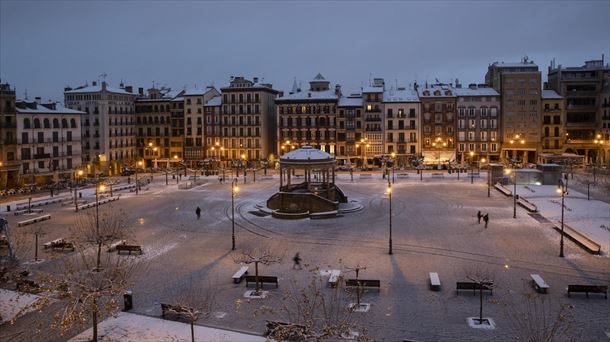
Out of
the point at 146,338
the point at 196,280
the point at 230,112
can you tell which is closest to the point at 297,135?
the point at 230,112

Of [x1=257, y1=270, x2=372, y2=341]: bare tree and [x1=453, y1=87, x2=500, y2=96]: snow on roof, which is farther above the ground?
[x1=453, y1=87, x2=500, y2=96]: snow on roof

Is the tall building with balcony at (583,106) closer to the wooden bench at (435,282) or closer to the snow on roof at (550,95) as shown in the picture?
the snow on roof at (550,95)

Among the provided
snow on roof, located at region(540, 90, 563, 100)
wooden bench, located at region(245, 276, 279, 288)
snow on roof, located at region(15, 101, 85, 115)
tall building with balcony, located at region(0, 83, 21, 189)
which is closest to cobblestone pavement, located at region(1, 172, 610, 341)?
wooden bench, located at region(245, 276, 279, 288)

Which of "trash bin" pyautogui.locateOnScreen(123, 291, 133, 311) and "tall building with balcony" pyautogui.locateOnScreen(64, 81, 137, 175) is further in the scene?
"tall building with balcony" pyautogui.locateOnScreen(64, 81, 137, 175)

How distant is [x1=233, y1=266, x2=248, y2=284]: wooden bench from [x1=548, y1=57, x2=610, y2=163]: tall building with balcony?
296 ft

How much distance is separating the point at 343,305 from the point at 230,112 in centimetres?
8770

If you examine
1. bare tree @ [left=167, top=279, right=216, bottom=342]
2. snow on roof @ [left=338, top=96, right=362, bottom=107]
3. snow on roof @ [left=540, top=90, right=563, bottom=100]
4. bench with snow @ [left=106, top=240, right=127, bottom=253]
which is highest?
snow on roof @ [left=540, top=90, right=563, bottom=100]

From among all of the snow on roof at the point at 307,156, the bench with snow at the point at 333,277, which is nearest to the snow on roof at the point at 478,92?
the snow on roof at the point at 307,156

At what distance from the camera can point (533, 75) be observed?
10556cm

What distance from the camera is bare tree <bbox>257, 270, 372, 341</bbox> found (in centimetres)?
2003

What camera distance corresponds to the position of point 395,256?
37.8 m

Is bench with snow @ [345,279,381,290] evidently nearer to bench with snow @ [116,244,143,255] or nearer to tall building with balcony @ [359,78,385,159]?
bench with snow @ [116,244,143,255]

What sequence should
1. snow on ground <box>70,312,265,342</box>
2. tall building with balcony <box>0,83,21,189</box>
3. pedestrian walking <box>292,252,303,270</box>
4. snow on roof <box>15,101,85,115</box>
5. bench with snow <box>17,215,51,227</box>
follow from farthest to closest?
snow on roof <box>15,101,85,115</box>
tall building with balcony <box>0,83,21,189</box>
bench with snow <box>17,215,51,227</box>
pedestrian walking <box>292,252,303,270</box>
snow on ground <box>70,312,265,342</box>

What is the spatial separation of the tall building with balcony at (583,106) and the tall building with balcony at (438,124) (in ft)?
68.7
